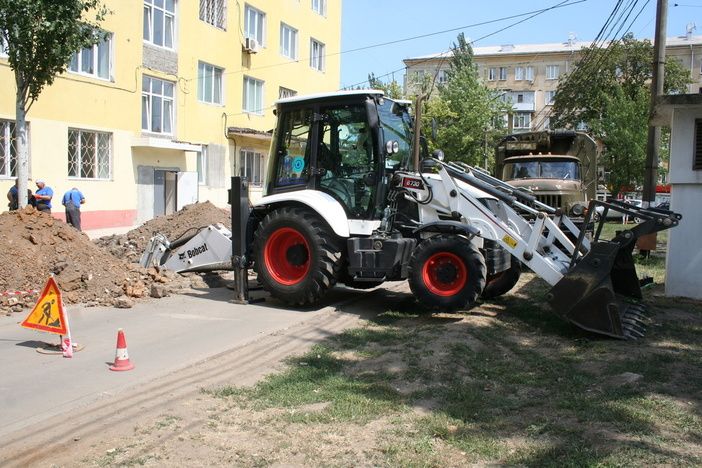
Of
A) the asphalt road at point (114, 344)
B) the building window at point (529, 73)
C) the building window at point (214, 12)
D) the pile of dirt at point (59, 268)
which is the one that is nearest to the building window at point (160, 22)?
the building window at point (214, 12)

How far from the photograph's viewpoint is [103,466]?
4.13 metres

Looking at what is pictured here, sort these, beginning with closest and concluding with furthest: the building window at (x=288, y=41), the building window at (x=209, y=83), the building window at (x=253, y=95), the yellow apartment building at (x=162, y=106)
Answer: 1. the yellow apartment building at (x=162, y=106)
2. the building window at (x=209, y=83)
3. the building window at (x=253, y=95)
4. the building window at (x=288, y=41)

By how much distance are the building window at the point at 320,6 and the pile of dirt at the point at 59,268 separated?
2606cm

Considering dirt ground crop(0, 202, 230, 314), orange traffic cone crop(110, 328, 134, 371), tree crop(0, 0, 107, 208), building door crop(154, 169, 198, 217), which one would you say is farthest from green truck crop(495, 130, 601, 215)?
building door crop(154, 169, 198, 217)

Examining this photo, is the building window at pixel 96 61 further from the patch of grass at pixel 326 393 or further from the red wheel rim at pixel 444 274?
the patch of grass at pixel 326 393

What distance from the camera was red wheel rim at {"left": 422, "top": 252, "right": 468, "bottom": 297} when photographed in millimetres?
8289

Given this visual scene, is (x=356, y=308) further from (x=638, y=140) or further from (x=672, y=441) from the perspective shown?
(x=638, y=140)

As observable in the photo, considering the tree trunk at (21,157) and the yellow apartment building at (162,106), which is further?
the yellow apartment building at (162,106)

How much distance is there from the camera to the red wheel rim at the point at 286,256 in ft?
30.4

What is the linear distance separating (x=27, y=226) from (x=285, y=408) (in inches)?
263

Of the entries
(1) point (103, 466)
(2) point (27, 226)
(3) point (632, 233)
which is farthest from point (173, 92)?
(1) point (103, 466)

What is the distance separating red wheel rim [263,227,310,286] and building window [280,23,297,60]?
23196 millimetres

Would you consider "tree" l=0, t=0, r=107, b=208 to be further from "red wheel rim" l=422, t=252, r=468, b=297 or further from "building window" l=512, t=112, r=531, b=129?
"building window" l=512, t=112, r=531, b=129

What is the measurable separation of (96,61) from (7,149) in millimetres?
4595
